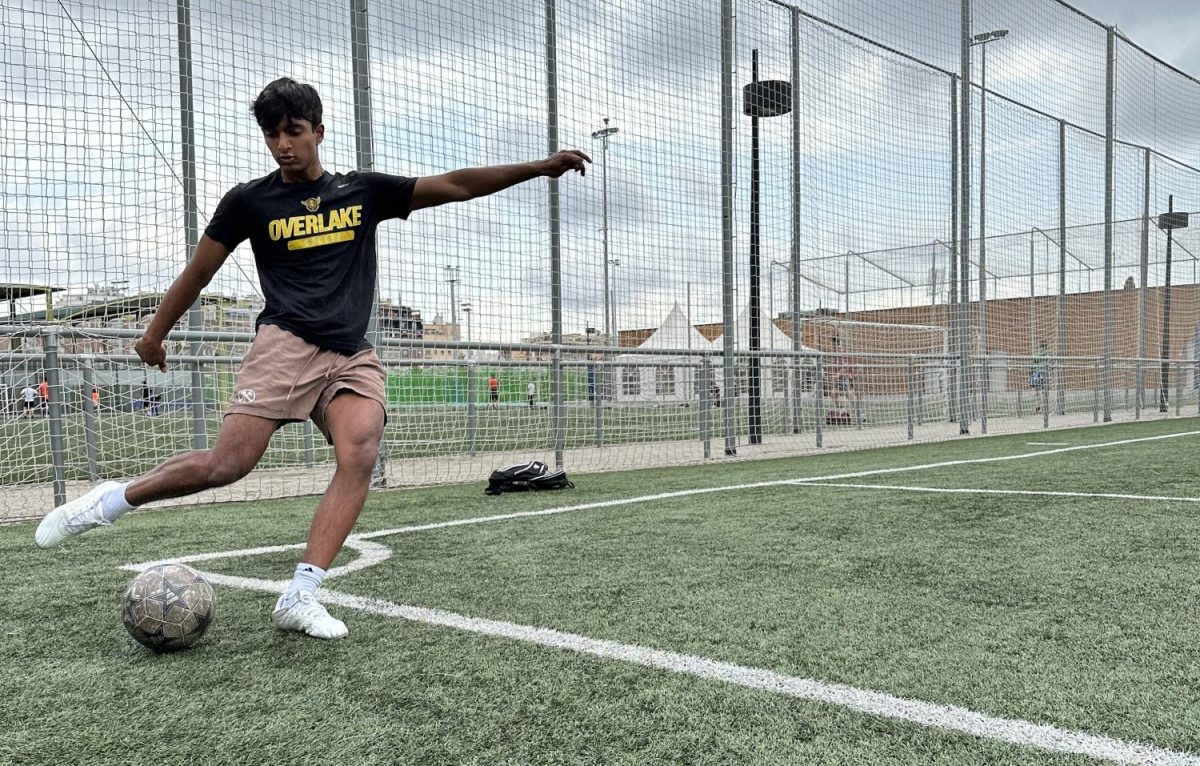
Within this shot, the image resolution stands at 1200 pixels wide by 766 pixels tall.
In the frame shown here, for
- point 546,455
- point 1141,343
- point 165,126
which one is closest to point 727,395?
point 546,455

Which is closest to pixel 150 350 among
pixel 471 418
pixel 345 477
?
pixel 345 477

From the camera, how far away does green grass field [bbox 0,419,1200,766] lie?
1829 mm


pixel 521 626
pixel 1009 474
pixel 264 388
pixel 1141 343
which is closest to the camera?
pixel 521 626

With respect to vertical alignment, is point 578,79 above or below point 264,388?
above

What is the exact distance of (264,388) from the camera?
115 inches

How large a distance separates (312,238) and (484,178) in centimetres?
63

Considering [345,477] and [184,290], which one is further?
[184,290]

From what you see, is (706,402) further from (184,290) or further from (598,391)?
(184,290)

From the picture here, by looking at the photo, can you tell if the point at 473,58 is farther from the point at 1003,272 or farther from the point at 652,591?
the point at 1003,272

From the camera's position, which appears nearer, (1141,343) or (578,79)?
(578,79)

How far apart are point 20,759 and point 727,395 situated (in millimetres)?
8385

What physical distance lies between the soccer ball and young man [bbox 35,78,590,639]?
12.3 inches

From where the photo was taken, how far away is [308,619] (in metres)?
2.66

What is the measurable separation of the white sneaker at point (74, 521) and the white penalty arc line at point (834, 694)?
902 millimetres
